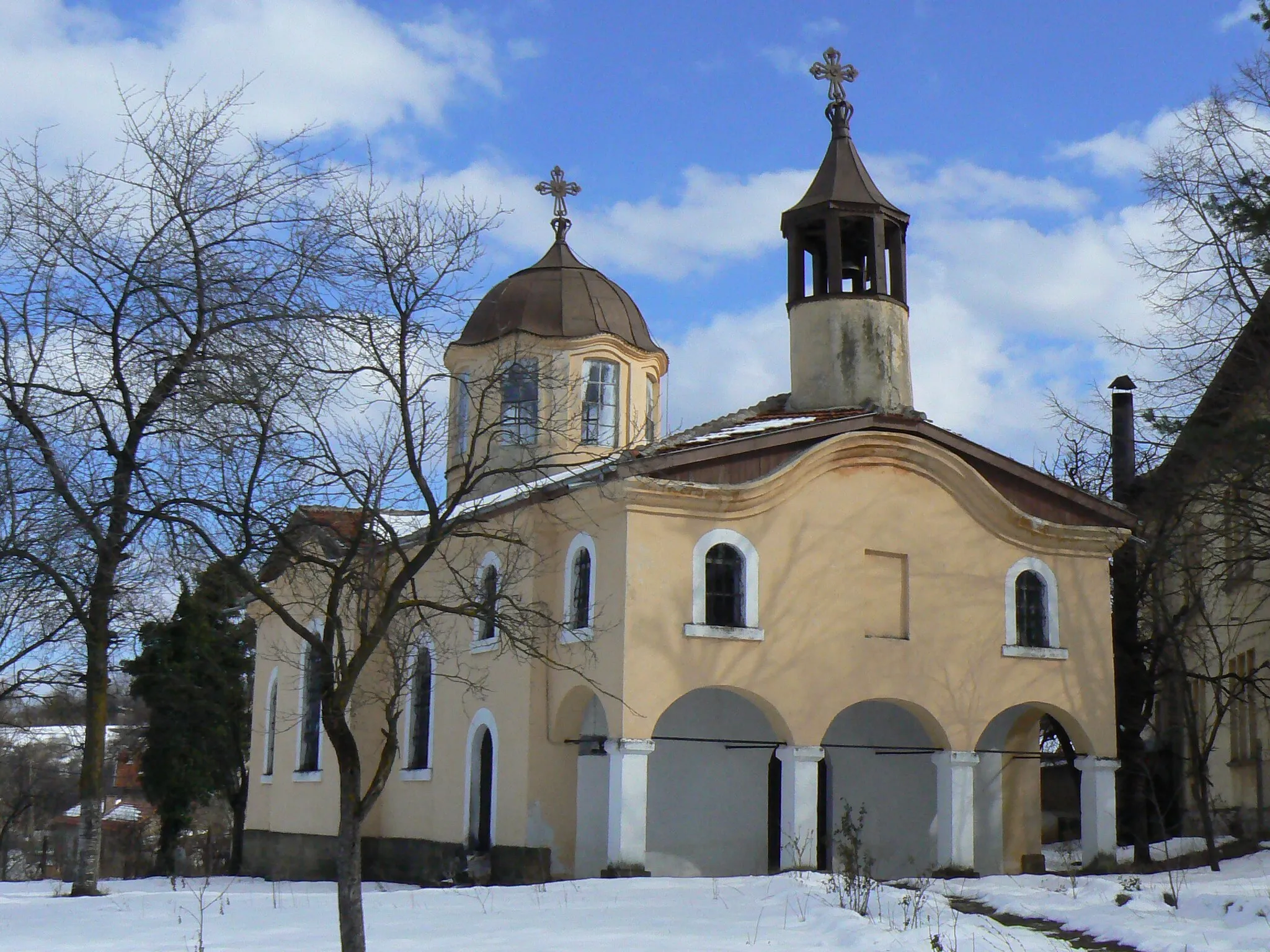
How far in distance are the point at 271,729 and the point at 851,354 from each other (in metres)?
13.4

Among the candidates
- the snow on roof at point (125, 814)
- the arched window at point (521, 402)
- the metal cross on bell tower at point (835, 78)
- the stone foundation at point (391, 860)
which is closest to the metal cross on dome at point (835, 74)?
the metal cross on bell tower at point (835, 78)

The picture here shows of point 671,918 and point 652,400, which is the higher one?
point 652,400

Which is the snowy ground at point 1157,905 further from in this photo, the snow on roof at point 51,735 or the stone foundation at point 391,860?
the snow on roof at point 51,735

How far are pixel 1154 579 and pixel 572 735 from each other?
8.57 metres

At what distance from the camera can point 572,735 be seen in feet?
63.5

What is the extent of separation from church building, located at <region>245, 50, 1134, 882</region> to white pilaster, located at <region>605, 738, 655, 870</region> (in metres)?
0.04

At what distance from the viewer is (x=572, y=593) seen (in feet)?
62.6

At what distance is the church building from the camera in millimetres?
17906

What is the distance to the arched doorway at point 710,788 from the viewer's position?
19.5 metres

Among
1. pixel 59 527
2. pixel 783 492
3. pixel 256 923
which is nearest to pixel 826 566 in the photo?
pixel 783 492

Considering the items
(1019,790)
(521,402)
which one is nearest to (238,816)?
(1019,790)

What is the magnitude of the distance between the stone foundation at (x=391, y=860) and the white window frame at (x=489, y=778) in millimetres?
337

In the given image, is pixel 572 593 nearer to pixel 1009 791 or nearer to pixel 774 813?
pixel 774 813

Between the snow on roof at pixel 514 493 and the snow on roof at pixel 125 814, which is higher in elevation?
the snow on roof at pixel 514 493
